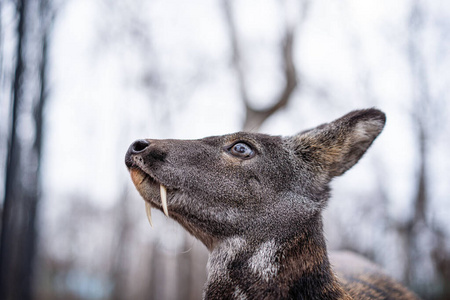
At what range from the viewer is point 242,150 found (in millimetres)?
2992

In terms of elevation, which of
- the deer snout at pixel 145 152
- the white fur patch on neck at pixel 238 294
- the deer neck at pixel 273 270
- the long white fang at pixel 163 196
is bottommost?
the white fur patch on neck at pixel 238 294

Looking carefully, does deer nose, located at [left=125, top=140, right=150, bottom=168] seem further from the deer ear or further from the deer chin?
the deer ear

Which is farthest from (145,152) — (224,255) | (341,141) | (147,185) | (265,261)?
(341,141)

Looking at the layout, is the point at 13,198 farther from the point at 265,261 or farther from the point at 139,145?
the point at 265,261

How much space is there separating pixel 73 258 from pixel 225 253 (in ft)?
80.3

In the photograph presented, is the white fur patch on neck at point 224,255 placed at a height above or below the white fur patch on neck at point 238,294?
above

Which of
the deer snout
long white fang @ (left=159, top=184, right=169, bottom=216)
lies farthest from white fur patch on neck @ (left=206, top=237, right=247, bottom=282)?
the deer snout

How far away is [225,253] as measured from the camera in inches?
106

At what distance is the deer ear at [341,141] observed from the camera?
300 cm

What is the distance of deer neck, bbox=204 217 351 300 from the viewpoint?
8.21 ft

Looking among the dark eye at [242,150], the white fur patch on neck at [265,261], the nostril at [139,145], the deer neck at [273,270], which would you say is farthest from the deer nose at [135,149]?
the white fur patch on neck at [265,261]

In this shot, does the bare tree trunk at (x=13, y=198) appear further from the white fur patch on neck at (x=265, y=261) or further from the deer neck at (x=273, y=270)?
the white fur patch on neck at (x=265, y=261)

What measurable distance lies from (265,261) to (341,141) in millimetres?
1234

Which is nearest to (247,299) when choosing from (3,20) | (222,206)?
(222,206)
